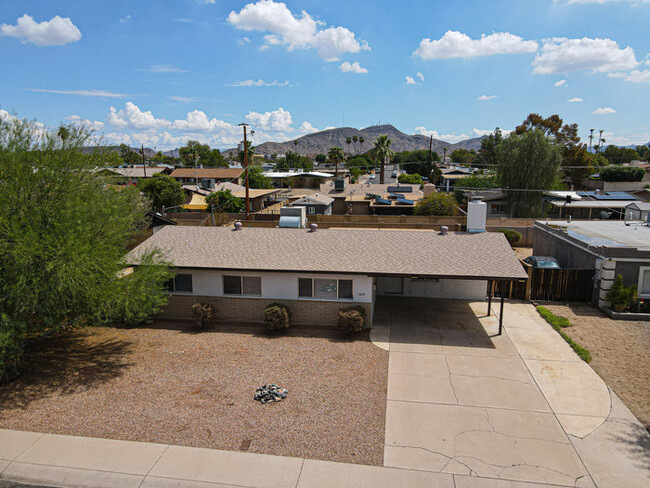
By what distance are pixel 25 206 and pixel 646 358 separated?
2081 centimetres

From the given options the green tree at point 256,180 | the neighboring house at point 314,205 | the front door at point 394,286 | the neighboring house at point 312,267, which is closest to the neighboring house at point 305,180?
the green tree at point 256,180

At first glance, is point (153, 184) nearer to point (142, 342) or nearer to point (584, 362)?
point (142, 342)

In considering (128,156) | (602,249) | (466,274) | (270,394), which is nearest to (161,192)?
(466,274)

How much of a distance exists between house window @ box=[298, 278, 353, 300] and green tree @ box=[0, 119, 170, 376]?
5891 millimetres

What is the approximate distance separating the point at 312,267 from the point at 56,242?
29.0 ft

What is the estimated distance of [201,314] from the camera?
17547mm

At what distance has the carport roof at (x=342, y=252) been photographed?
17.1m

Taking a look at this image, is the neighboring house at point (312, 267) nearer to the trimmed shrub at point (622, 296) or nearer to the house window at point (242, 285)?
the house window at point (242, 285)

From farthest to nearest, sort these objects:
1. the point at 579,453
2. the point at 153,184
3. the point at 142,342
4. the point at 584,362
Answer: the point at 153,184 → the point at 142,342 → the point at 584,362 → the point at 579,453

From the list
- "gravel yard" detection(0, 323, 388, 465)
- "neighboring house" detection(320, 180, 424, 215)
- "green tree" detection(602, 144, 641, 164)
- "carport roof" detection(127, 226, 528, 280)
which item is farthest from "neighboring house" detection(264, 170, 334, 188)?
"green tree" detection(602, 144, 641, 164)

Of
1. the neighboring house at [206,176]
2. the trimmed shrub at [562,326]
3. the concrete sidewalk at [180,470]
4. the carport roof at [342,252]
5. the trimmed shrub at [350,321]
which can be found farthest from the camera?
the neighboring house at [206,176]

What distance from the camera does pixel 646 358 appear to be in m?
14.8

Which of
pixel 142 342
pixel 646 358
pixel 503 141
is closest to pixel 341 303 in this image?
pixel 142 342

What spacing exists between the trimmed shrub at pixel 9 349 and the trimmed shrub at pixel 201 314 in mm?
5988
